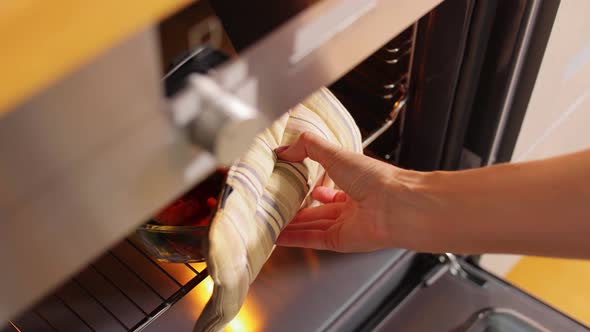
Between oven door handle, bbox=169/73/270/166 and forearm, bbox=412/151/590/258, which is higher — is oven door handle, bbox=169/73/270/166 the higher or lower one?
the higher one

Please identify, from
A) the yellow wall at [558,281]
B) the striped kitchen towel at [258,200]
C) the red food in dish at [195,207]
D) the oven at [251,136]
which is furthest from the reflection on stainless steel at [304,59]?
the yellow wall at [558,281]

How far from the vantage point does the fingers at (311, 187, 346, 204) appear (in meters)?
0.76

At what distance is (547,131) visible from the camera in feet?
3.21

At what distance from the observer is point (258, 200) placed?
59 centimetres

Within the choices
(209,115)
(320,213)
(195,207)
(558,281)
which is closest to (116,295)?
(195,207)

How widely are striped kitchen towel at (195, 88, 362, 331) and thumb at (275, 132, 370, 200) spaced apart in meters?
0.01

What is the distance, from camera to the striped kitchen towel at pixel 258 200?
533 mm

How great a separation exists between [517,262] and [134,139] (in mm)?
1214

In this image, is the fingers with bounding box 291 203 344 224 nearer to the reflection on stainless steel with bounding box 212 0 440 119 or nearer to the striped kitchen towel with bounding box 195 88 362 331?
the striped kitchen towel with bounding box 195 88 362 331

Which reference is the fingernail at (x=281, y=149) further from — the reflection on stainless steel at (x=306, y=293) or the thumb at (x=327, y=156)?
the reflection on stainless steel at (x=306, y=293)

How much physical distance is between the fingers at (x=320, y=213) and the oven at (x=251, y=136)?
0.08 m

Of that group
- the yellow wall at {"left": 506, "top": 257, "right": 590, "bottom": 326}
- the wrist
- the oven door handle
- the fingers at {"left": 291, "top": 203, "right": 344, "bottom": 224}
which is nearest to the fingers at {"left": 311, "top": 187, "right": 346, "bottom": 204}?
the fingers at {"left": 291, "top": 203, "right": 344, "bottom": 224}

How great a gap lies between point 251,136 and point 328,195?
1.41ft

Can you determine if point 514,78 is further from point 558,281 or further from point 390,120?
point 558,281
